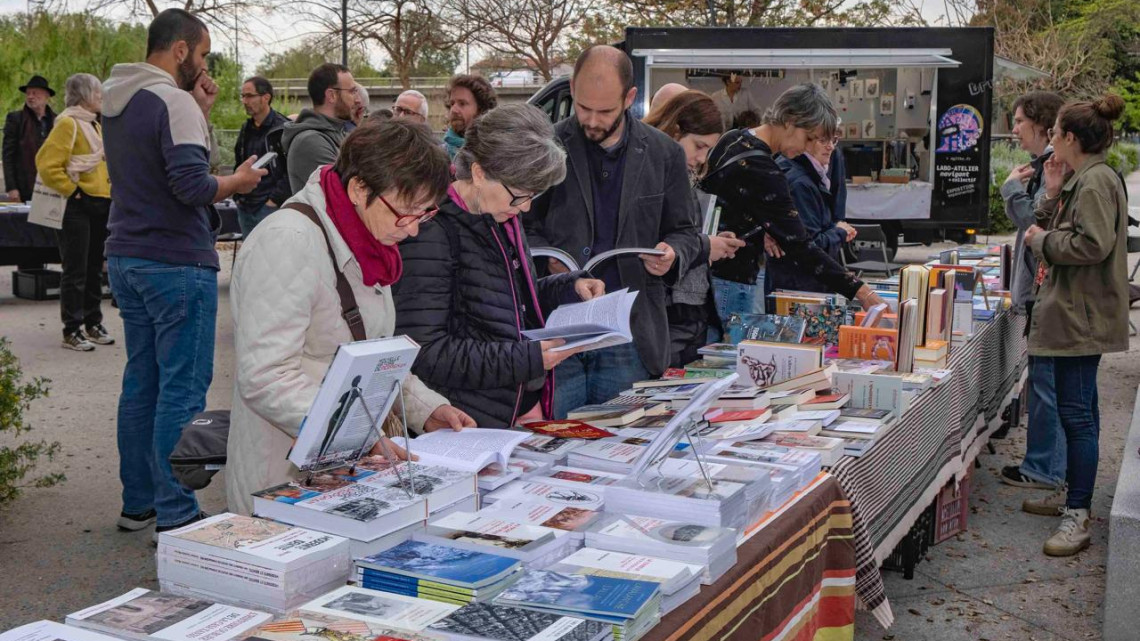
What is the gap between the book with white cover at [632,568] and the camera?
1.63 metres

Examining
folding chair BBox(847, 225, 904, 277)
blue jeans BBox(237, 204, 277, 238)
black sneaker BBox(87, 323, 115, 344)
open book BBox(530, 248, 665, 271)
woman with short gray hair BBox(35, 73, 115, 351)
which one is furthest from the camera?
folding chair BBox(847, 225, 904, 277)

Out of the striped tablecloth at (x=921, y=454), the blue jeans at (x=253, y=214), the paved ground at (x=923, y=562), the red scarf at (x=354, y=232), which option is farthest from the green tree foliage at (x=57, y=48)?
the red scarf at (x=354, y=232)

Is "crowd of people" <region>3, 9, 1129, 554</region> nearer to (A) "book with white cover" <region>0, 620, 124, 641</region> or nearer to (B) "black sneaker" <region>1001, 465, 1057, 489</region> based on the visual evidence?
(B) "black sneaker" <region>1001, 465, 1057, 489</region>

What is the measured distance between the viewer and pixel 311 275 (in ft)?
6.91

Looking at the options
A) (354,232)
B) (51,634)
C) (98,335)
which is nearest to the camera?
(51,634)

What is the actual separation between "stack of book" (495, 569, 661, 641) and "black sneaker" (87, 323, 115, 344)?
281 inches

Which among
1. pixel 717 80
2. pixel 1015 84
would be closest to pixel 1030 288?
pixel 717 80

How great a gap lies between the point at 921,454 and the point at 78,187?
5.97m

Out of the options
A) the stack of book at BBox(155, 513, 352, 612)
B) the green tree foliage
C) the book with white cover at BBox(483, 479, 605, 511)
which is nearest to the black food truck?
the book with white cover at BBox(483, 479, 605, 511)

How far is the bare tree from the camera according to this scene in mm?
20375

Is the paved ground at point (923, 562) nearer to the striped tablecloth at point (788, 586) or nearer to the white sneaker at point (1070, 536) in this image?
the white sneaker at point (1070, 536)

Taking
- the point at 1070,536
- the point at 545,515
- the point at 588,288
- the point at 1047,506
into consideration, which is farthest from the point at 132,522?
the point at 1047,506

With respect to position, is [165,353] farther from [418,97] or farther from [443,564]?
[418,97]

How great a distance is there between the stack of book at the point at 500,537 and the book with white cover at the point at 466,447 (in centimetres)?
24
